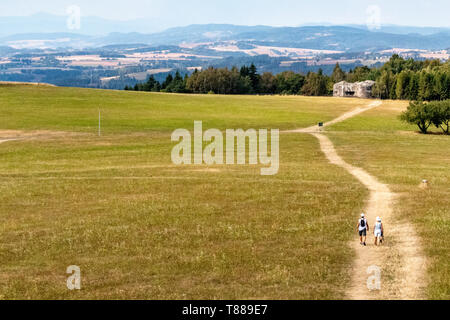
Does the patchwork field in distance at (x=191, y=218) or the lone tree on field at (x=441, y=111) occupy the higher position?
the lone tree on field at (x=441, y=111)

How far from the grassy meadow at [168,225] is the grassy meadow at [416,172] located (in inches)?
142

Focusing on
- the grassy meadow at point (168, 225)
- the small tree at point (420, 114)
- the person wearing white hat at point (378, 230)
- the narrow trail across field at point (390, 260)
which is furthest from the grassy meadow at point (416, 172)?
the grassy meadow at point (168, 225)

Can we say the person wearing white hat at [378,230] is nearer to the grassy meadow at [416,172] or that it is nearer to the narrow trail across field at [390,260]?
the narrow trail across field at [390,260]

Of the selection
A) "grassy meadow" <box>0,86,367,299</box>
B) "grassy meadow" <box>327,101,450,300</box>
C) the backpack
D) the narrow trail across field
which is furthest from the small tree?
the backpack

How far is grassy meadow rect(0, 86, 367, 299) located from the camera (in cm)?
2625

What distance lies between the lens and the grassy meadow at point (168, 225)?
26250mm

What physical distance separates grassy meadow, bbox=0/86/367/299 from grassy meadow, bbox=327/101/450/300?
3607 millimetres

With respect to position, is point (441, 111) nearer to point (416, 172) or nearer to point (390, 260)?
point (416, 172)

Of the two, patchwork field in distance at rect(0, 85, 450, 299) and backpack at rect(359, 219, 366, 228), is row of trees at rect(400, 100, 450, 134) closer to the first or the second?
patchwork field in distance at rect(0, 85, 450, 299)

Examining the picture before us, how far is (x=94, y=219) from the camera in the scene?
39.4 m

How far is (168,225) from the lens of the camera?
37188mm

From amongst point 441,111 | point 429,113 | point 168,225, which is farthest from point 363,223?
point 429,113

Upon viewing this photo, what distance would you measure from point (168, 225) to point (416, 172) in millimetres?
30492
